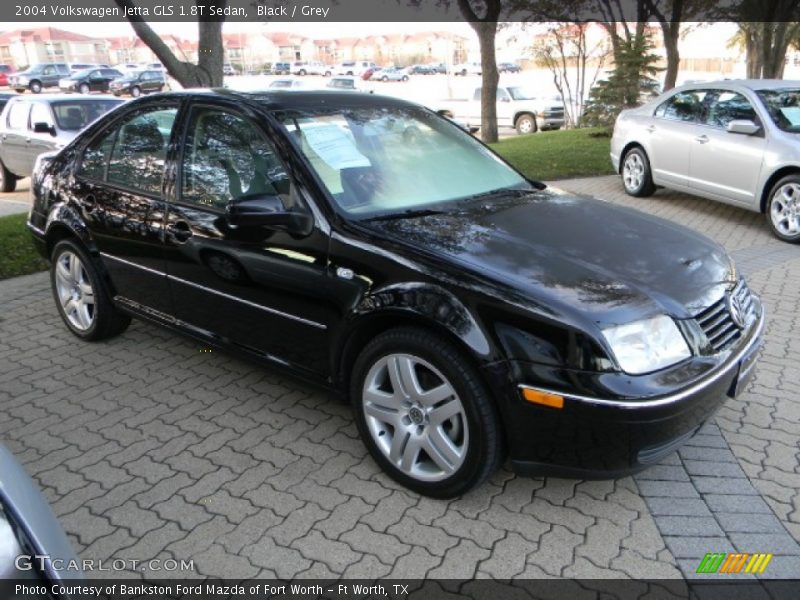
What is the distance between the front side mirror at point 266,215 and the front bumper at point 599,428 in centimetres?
120

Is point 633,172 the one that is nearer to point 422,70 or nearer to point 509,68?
point 509,68

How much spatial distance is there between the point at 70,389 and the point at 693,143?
7293 millimetres

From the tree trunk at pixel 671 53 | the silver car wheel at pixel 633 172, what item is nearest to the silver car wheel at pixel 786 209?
the silver car wheel at pixel 633 172

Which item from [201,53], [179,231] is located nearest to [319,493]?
[179,231]

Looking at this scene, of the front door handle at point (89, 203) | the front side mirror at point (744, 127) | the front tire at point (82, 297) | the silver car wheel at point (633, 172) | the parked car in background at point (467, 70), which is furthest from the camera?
the parked car in background at point (467, 70)

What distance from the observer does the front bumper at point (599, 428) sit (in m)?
2.40

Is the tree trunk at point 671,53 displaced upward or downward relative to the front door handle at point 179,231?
upward

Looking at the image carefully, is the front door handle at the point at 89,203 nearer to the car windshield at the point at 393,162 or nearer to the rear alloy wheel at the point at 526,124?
the car windshield at the point at 393,162

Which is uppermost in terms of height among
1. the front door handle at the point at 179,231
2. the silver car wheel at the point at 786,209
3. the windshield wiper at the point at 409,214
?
the windshield wiper at the point at 409,214

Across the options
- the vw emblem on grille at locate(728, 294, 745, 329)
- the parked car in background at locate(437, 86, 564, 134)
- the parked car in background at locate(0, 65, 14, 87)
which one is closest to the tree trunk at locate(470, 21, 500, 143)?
the parked car in background at locate(437, 86, 564, 134)

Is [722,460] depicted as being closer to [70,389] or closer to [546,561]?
[546,561]

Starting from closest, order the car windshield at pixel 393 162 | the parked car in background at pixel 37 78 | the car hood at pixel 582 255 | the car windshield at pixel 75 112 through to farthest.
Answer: the car hood at pixel 582 255 < the car windshield at pixel 393 162 < the car windshield at pixel 75 112 < the parked car in background at pixel 37 78

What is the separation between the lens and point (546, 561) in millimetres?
2543

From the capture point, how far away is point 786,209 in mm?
7070
